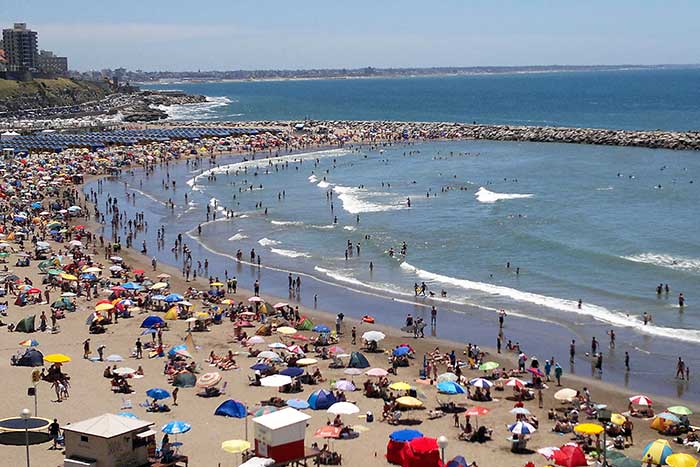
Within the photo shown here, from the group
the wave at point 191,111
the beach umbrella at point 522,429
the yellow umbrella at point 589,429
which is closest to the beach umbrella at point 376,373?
the beach umbrella at point 522,429

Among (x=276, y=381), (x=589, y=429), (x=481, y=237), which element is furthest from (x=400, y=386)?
(x=481, y=237)

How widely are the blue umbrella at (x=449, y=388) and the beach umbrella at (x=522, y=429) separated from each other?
270 centimetres

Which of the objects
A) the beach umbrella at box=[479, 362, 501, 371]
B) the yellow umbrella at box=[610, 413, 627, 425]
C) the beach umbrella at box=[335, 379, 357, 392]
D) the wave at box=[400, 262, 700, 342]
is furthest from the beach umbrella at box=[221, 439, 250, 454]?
the wave at box=[400, 262, 700, 342]

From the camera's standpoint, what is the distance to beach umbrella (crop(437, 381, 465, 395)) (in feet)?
76.2

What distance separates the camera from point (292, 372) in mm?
24812

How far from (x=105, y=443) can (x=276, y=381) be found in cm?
659

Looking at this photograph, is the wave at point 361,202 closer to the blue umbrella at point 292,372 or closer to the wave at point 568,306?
the wave at point 568,306

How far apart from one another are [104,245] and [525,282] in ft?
72.5

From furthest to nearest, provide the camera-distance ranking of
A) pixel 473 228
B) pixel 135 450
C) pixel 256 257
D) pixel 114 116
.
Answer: pixel 114 116 → pixel 473 228 → pixel 256 257 → pixel 135 450

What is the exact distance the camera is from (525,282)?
38094 mm

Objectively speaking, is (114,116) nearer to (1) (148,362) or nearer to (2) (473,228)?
(2) (473,228)

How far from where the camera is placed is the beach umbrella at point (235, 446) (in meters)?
18.7

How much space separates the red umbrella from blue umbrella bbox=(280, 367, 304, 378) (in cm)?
815

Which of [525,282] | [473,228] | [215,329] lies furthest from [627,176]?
[215,329]
